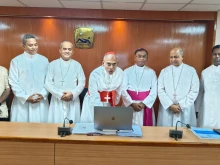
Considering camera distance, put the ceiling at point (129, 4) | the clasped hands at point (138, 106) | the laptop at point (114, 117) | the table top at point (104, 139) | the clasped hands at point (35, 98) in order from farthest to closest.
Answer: the ceiling at point (129, 4) < the clasped hands at point (138, 106) < the clasped hands at point (35, 98) < the laptop at point (114, 117) < the table top at point (104, 139)

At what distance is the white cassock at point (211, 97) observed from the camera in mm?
3324

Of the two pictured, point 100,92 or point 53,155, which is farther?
point 100,92

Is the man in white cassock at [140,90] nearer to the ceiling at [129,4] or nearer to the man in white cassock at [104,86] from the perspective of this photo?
the man in white cassock at [104,86]

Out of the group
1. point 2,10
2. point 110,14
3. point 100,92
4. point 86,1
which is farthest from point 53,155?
point 2,10

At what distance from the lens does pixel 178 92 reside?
3.31 meters

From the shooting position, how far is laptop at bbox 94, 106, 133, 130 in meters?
1.96

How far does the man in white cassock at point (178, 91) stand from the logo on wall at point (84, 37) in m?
1.85

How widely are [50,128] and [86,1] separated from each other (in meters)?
2.49

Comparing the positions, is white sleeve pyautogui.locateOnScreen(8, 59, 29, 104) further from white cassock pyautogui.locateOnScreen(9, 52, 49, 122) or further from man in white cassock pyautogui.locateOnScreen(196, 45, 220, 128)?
man in white cassock pyautogui.locateOnScreen(196, 45, 220, 128)

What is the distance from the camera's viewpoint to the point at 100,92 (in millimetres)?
2977

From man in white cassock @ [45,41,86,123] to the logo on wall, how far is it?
1341 millimetres

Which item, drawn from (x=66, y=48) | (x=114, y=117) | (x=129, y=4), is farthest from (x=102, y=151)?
(x=129, y=4)

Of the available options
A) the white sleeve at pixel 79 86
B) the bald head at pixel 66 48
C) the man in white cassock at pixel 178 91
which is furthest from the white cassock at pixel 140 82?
the bald head at pixel 66 48

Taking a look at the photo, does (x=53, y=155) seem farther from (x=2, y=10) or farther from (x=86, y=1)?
(x=2, y=10)
